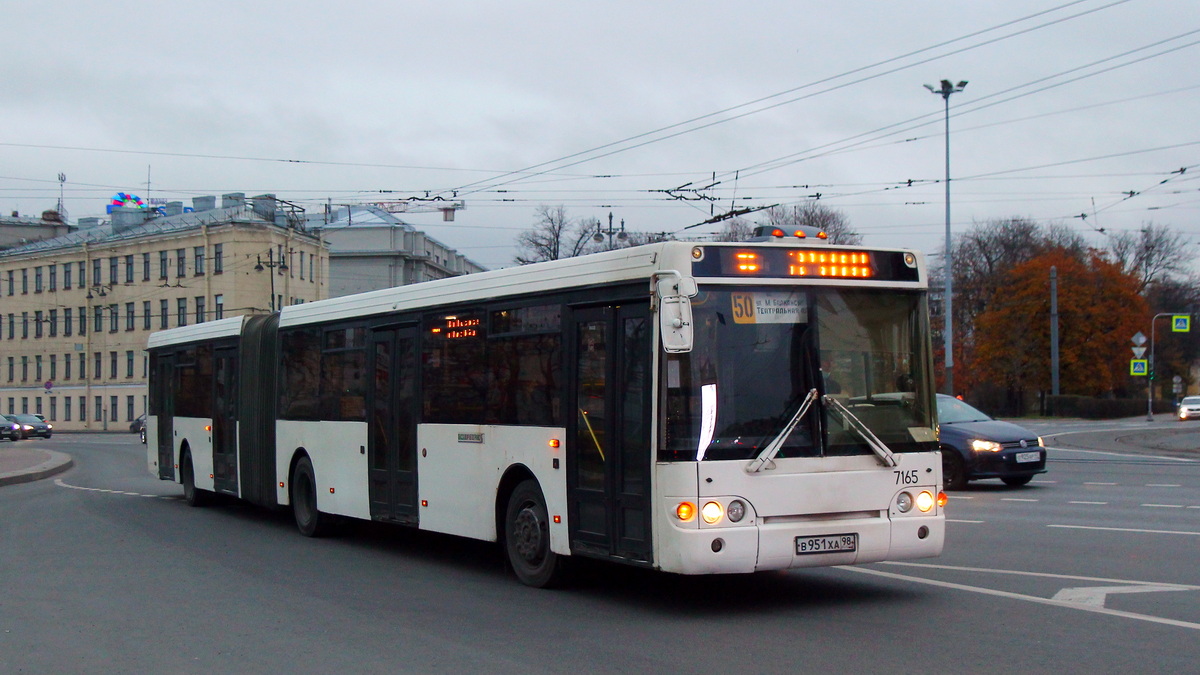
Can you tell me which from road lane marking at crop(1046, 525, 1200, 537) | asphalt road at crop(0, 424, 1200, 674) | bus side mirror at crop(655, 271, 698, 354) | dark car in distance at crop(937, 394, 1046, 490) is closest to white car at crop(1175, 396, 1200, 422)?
dark car in distance at crop(937, 394, 1046, 490)

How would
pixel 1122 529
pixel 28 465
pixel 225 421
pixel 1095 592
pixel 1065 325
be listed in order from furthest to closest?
pixel 1065 325
pixel 28 465
pixel 225 421
pixel 1122 529
pixel 1095 592

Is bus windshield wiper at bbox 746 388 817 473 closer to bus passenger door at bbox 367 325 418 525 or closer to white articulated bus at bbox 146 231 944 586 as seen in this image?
white articulated bus at bbox 146 231 944 586

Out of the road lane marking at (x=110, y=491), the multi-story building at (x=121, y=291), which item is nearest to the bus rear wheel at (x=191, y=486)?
the road lane marking at (x=110, y=491)

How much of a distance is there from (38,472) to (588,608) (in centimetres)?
2295

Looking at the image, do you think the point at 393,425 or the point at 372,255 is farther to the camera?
the point at 372,255

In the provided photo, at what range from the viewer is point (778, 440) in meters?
8.54

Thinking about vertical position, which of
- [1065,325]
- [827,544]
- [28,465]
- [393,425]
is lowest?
[28,465]

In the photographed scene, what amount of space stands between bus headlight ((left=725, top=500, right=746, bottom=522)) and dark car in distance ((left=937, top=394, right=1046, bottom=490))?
37.5ft

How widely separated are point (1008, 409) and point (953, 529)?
67.3 metres

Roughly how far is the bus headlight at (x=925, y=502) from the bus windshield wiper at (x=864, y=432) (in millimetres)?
356

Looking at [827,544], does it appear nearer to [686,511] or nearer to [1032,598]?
[686,511]

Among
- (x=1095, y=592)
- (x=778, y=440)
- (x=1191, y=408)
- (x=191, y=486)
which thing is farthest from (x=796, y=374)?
(x=1191, y=408)

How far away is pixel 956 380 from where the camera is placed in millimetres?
80688

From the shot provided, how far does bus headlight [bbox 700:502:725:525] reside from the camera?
8.32m
